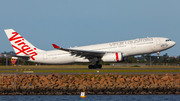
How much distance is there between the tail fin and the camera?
44.1 meters

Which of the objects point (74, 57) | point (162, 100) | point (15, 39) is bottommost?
point (162, 100)

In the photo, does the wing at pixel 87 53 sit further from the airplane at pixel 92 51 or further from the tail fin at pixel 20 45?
the tail fin at pixel 20 45

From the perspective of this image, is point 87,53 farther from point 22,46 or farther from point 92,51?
point 22,46

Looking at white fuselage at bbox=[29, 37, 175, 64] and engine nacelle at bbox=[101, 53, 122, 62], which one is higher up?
white fuselage at bbox=[29, 37, 175, 64]

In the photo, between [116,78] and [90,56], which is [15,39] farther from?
[116,78]

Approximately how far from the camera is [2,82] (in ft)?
83.5

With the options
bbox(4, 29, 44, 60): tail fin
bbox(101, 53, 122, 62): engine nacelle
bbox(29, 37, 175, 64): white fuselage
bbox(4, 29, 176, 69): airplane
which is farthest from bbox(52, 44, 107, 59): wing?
bbox(4, 29, 44, 60): tail fin

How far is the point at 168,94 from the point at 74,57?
21.6 metres

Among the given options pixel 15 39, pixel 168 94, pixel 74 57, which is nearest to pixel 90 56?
pixel 74 57

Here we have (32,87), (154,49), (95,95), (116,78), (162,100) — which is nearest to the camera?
(162,100)

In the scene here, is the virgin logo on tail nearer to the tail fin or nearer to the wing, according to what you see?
the tail fin

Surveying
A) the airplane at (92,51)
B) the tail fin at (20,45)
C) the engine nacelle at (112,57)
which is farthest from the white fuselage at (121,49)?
the tail fin at (20,45)

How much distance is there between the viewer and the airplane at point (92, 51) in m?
40.2

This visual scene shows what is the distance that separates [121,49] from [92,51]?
4582mm
